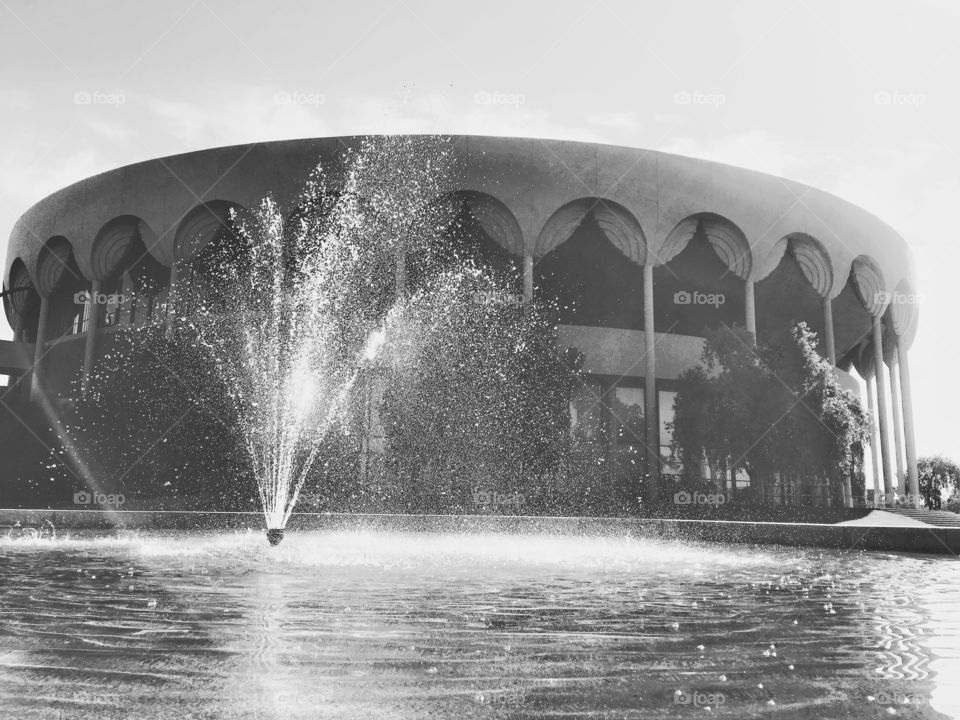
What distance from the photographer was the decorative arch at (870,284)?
32.8m

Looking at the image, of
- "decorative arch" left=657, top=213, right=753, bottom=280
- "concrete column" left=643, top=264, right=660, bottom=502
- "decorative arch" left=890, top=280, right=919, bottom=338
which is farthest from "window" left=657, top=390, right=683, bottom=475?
"decorative arch" left=890, top=280, right=919, bottom=338

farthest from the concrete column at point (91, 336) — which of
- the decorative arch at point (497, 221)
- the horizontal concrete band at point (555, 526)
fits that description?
the horizontal concrete band at point (555, 526)

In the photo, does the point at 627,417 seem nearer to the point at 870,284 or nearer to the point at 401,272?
the point at 401,272

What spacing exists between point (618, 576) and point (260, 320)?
785 inches

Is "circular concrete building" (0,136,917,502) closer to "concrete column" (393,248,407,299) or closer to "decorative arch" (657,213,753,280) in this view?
"decorative arch" (657,213,753,280)

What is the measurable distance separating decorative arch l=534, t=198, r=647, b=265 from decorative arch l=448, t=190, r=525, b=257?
29.3 inches

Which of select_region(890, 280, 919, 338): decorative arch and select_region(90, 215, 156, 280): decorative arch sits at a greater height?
select_region(90, 215, 156, 280): decorative arch

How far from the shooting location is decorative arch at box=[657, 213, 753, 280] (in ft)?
95.0

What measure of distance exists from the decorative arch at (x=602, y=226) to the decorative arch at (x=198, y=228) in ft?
35.3

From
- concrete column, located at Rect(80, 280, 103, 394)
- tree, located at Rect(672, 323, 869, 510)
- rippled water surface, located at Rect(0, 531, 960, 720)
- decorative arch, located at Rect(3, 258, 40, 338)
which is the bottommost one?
rippled water surface, located at Rect(0, 531, 960, 720)

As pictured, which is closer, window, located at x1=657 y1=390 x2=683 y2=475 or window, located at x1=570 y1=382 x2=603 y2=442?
window, located at x1=570 y1=382 x2=603 y2=442

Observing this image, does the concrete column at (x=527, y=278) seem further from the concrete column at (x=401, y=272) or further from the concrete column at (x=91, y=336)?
the concrete column at (x=91, y=336)

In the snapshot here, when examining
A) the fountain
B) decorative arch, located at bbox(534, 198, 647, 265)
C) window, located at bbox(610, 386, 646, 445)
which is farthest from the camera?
window, located at bbox(610, 386, 646, 445)

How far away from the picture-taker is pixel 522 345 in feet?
73.7
